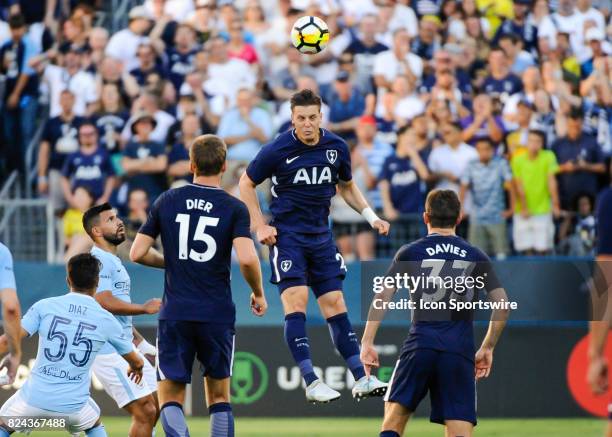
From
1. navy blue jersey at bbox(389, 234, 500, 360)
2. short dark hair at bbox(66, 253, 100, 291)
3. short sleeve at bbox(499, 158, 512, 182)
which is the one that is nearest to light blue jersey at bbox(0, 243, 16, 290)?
short dark hair at bbox(66, 253, 100, 291)

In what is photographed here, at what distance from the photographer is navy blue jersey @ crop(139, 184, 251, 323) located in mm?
9805

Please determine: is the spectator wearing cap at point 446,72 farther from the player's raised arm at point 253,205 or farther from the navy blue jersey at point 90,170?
the player's raised arm at point 253,205

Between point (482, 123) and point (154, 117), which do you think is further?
point (154, 117)

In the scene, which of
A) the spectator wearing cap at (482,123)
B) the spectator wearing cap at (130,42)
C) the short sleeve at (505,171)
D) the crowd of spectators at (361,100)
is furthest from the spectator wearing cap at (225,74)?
the short sleeve at (505,171)

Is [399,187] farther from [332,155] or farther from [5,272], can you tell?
[5,272]

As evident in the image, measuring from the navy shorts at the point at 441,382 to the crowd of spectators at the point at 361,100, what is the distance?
23.3 ft

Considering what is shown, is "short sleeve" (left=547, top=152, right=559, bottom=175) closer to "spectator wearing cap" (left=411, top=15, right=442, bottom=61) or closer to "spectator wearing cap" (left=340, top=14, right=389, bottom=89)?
"spectator wearing cap" (left=411, top=15, right=442, bottom=61)

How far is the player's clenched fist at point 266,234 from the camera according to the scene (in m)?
11.3

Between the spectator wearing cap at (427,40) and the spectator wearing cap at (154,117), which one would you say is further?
the spectator wearing cap at (427,40)

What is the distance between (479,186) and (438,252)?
24.7 ft

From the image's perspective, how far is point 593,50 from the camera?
19172 millimetres

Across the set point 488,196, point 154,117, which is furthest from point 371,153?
point 154,117

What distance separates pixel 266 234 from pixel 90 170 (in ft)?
24.0

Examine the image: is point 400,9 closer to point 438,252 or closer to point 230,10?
point 230,10
